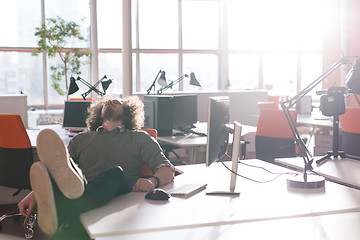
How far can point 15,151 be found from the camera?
3.55m

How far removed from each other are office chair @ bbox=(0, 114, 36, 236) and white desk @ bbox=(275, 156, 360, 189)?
6.67ft

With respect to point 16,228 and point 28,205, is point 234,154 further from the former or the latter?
point 16,228

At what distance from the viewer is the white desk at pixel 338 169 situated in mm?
2395

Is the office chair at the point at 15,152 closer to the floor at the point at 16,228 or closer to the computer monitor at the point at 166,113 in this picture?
the floor at the point at 16,228

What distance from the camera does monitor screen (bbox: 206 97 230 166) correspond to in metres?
1.97

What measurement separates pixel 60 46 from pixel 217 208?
24.7 ft

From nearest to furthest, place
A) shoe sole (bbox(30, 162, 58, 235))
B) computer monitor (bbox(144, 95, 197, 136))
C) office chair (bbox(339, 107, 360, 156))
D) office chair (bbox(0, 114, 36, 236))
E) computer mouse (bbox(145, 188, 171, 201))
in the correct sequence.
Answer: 1. shoe sole (bbox(30, 162, 58, 235))
2. computer mouse (bbox(145, 188, 171, 201))
3. office chair (bbox(0, 114, 36, 236))
4. office chair (bbox(339, 107, 360, 156))
5. computer monitor (bbox(144, 95, 197, 136))

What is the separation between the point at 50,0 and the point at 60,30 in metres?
1.38

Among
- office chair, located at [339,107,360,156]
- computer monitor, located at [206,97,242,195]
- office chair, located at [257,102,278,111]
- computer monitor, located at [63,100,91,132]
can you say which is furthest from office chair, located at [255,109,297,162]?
computer monitor, located at [206,97,242,195]

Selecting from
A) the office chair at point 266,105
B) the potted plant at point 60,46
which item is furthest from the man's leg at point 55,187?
the potted plant at point 60,46

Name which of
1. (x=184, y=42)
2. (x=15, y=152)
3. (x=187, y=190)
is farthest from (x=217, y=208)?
(x=184, y=42)

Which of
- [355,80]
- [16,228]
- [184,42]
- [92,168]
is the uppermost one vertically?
[184,42]

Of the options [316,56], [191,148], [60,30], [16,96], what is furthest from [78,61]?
[316,56]

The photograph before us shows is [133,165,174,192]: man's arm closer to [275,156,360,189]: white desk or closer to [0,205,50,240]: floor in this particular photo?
[275,156,360,189]: white desk
